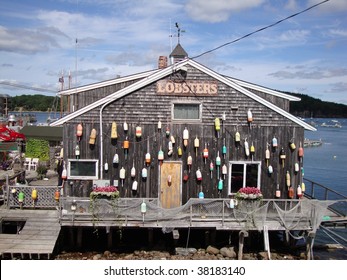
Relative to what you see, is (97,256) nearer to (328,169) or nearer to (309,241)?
(309,241)

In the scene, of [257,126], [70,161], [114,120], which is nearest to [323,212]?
[257,126]

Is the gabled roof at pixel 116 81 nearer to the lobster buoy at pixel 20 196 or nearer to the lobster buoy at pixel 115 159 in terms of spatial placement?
the lobster buoy at pixel 115 159

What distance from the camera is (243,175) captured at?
60.6ft

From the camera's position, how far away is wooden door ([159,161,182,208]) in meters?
18.3

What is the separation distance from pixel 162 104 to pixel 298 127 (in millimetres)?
6300

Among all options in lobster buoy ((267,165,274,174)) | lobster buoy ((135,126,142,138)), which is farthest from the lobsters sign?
lobster buoy ((267,165,274,174))

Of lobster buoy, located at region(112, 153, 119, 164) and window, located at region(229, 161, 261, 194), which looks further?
window, located at region(229, 161, 261, 194)

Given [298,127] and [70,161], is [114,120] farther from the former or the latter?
[298,127]

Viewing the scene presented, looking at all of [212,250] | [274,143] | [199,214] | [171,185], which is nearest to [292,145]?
[274,143]

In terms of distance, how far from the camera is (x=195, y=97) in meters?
18.2

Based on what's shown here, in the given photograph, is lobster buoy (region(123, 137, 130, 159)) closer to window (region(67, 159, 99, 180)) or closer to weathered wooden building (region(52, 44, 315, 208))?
weathered wooden building (region(52, 44, 315, 208))

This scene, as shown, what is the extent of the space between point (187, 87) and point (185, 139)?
7.64ft

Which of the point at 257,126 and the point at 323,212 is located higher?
the point at 257,126

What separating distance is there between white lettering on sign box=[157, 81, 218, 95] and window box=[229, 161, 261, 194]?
11.7 feet
